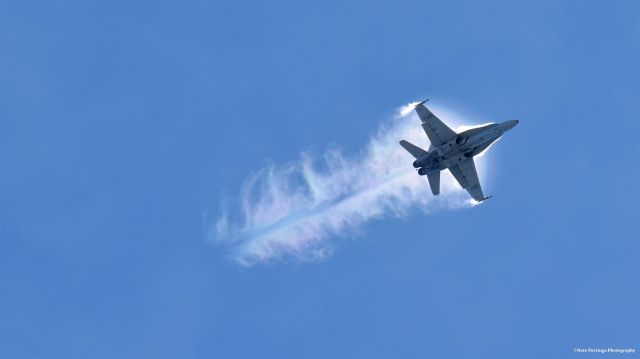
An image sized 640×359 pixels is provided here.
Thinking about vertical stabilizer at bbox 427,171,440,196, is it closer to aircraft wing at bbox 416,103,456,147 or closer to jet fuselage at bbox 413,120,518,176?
jet fuselage at bbox 413,120,518,176

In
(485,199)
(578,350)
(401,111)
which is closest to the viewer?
(578,350)

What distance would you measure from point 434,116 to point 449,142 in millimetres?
3376

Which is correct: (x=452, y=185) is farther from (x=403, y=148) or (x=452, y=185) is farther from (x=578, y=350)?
(x=578, y=350)

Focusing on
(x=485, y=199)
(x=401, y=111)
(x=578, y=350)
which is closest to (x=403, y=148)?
(x=401, y=111)

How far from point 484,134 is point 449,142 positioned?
12.0 ft

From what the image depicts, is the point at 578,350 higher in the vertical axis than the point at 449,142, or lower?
lower

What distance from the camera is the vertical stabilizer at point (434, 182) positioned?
3469 inches

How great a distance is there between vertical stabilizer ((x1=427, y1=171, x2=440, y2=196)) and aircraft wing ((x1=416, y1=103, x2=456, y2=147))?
11.2 feet

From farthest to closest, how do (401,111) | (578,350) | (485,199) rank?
(485,199)
(401,111)
(578,350)

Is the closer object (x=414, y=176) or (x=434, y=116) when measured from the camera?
(x=434, y=116)

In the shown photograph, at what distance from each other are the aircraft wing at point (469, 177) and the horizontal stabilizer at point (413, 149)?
5.31m

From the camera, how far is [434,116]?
8500 centimetres

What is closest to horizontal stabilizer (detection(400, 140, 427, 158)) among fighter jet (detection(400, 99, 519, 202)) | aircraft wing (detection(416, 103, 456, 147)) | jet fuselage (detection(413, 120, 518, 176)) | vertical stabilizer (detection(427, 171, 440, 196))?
fighter jet (detection(400, 99, 519, 202))

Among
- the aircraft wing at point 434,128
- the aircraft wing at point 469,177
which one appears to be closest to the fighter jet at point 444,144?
the aircraft wing at point 434,128
